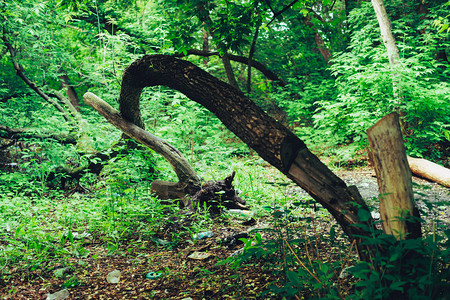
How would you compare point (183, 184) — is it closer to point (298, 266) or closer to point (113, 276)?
point (113, 276)

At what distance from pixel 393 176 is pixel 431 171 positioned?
532cm

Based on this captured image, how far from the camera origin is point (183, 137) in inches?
324

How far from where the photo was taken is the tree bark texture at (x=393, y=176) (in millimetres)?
1583

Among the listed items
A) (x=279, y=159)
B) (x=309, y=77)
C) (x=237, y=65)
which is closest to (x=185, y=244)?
(x=279, y=159)

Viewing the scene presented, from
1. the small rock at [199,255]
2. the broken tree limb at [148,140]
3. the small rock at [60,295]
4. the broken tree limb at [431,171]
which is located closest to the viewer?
the small rock at [60,295]

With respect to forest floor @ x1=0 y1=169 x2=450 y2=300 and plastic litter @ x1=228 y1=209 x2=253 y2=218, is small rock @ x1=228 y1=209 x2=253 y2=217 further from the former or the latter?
forest floor @ x1=0 y1=169 x2=450 y2=300

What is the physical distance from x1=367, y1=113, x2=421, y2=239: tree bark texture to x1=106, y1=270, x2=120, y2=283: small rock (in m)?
2.16

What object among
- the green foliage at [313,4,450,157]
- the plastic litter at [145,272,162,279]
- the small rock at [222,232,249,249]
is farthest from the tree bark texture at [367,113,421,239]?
the green foliage at [313,4,450,157]

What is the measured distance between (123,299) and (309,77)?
10.4 meters

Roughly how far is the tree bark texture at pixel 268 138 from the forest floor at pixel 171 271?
0.56ft

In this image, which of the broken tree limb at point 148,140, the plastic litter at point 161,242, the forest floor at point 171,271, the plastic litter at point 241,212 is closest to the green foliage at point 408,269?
the forest floor at point 171,271

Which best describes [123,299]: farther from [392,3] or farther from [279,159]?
[392,3]

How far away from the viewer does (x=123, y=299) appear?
7.16 feet

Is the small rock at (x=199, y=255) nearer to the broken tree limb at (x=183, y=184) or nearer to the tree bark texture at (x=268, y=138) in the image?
the broken tree limb at (x=183, y=184)
